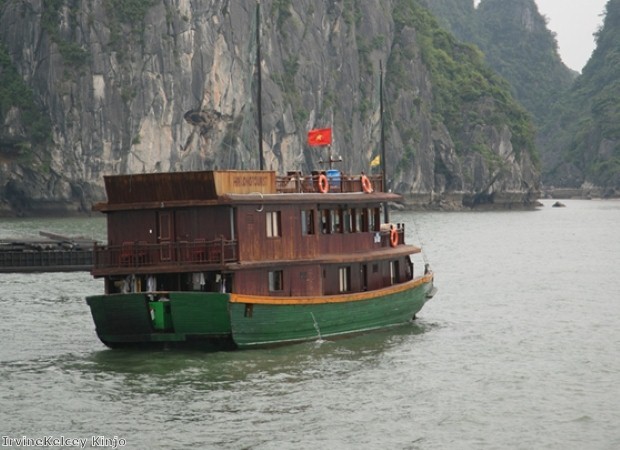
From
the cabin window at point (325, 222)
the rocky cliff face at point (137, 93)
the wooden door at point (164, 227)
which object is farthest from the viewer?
the rocky cliff face at point (137, 93)

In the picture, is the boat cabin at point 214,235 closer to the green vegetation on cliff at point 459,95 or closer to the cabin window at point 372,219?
the cabin window at point 372,219

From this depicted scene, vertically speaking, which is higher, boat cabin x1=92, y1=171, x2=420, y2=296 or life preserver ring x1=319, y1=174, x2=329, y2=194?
life preserver ring x1=319, y1=174, x2=329, y2=194

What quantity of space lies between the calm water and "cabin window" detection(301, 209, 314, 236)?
9.76ft

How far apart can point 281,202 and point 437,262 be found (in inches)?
1450

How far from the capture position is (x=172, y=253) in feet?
102

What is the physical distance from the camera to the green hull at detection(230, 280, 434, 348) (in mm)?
30875

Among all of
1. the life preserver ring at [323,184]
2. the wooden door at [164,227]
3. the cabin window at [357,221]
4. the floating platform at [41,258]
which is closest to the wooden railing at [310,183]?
the life preserver ring at [323,184]

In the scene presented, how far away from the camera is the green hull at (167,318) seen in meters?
30.0

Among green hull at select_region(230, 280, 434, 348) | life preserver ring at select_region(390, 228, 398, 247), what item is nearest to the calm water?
green hull at select_region(230, 280, 434, 348)

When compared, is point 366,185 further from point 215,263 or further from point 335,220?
point 215,263

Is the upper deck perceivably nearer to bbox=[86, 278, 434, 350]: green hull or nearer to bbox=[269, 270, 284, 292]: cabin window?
bbox=[269, 270, 284, 292]: cabin window

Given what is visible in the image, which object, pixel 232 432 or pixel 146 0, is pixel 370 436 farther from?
pixel 146 0

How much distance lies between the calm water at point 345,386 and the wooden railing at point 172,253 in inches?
88.8

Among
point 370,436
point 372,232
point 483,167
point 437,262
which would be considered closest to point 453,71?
point 483,167
